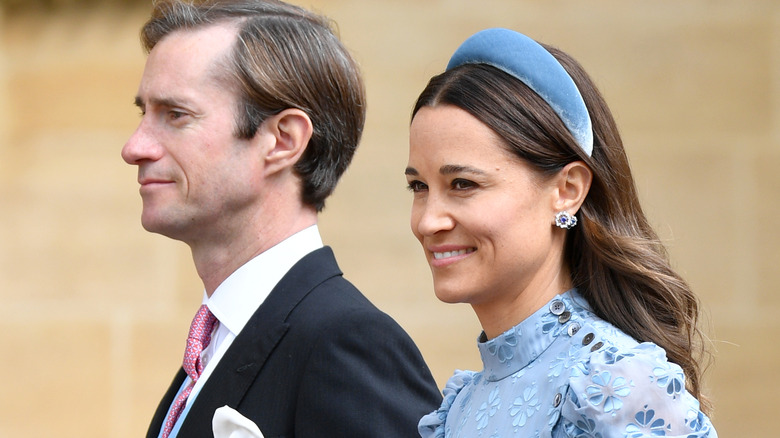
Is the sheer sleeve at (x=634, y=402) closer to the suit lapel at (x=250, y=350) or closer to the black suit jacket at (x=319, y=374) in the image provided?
the black suit jacket at (x=319, y=374)

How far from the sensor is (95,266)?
484 centimetres

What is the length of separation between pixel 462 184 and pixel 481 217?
79mm

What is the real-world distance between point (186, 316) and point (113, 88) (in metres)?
1.03

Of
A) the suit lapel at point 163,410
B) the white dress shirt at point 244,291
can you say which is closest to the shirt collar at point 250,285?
the white dress shirt at point 244,291

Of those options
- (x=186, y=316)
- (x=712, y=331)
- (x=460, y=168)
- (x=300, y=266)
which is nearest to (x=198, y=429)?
(x=300, y=266)

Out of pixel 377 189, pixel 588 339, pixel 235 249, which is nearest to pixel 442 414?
pixel 588 339

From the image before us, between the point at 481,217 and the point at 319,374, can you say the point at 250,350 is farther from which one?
the point at 481,217

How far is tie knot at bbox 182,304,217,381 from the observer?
2.91 metres

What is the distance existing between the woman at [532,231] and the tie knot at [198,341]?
0.87 metres

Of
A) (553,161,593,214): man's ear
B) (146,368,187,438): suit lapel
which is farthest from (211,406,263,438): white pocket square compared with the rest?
(553,161,593,214): man's ear

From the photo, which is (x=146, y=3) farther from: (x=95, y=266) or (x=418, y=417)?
(x=418, y=417)

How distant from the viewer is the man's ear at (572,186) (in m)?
2.17

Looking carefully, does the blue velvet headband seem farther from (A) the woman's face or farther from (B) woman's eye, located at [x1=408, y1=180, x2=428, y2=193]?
(B) woman's eye, located at [x1=408, y1=180, x2=428, y2=193]

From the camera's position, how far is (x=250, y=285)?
9.64 feet
